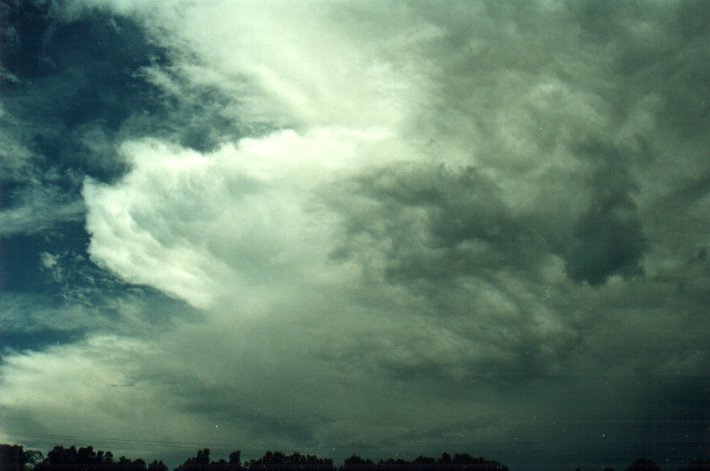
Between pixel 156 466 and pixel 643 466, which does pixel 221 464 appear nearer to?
pixel 156 466

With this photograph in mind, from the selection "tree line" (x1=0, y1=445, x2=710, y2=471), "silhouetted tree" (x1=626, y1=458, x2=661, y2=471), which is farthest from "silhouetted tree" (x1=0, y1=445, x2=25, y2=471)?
"silhouetted tree" (x1=626, y1=458, x2=661, y2=471)

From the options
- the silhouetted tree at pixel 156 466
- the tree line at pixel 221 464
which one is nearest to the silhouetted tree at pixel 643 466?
the tree line at pixel 221 464

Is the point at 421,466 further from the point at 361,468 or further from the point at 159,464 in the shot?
the point at 159,464

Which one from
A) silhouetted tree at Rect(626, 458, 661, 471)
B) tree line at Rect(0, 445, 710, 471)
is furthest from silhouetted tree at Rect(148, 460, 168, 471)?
silhouetted tree at Rect(626, 458, 661, 471)

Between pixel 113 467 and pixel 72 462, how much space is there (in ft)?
Answer: 43.5

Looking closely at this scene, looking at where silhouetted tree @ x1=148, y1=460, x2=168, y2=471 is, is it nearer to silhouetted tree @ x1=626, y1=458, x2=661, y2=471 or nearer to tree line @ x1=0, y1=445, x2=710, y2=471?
tree line @ x1=0, y1=445, x2=710, y2=471

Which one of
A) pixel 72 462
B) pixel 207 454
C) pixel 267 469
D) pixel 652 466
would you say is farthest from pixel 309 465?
pixel 652 466

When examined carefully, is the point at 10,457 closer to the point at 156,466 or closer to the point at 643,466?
the point at 156,466

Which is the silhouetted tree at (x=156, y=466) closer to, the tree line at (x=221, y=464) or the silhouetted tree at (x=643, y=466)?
the tree line at (x=221, y=464)

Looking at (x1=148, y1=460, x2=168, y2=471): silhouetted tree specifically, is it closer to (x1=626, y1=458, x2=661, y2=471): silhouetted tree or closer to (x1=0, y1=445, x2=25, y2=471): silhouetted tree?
(x1=0, y1=445, x2=25, y2=471): silhouetted tree

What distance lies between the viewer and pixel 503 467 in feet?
493

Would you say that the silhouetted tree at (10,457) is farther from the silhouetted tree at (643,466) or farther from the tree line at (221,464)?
the silhouetted tree at (643,466)

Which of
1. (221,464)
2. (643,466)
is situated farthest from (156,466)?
(643,466)

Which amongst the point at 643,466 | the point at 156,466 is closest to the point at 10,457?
the point at 156,466
